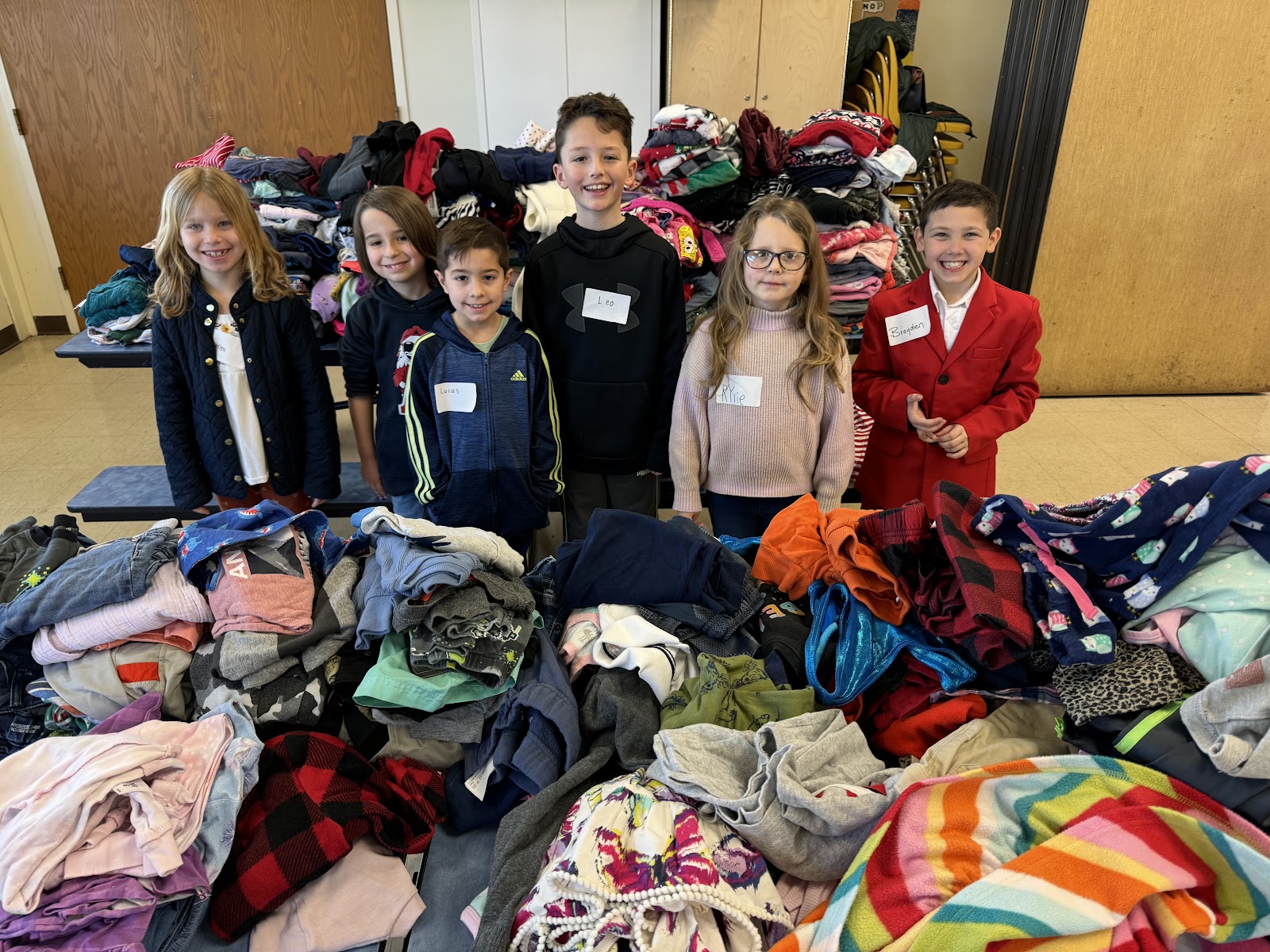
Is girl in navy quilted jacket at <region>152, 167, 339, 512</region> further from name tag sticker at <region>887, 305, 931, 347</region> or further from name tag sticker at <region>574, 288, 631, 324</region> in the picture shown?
name tag sticker at <region>887, 305, 931, 347</region>

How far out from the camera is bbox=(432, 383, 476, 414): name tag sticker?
6.42 ft

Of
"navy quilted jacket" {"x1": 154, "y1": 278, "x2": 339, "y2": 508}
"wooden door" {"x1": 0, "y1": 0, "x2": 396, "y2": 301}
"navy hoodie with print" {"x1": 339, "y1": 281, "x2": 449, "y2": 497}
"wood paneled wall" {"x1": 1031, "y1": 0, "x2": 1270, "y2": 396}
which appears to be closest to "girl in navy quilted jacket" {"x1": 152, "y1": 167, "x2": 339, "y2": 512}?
"navy quilted jacket" {"x1": 154, "y1": 278, "x2": 339, "y2": 508}

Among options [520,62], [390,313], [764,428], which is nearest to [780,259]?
[764,428]

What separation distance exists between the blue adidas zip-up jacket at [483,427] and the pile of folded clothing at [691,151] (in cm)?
75

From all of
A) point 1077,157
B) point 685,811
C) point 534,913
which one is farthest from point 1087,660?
point 1077,157

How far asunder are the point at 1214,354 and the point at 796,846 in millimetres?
4126

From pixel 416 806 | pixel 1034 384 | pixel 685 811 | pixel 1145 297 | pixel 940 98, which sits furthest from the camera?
pixel 940 98

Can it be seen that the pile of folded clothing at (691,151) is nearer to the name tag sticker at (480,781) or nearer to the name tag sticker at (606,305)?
the name tag sticker at (606,305)

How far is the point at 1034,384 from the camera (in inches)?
83.6

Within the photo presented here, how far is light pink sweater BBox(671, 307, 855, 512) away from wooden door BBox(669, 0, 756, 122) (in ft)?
6.33

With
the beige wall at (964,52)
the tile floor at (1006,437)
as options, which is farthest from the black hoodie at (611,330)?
the beige wall at (964,52)

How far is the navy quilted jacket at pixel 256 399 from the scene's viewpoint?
6.75 feet

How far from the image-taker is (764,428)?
6.34 ft

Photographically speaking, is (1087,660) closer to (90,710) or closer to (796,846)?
(796,846)
